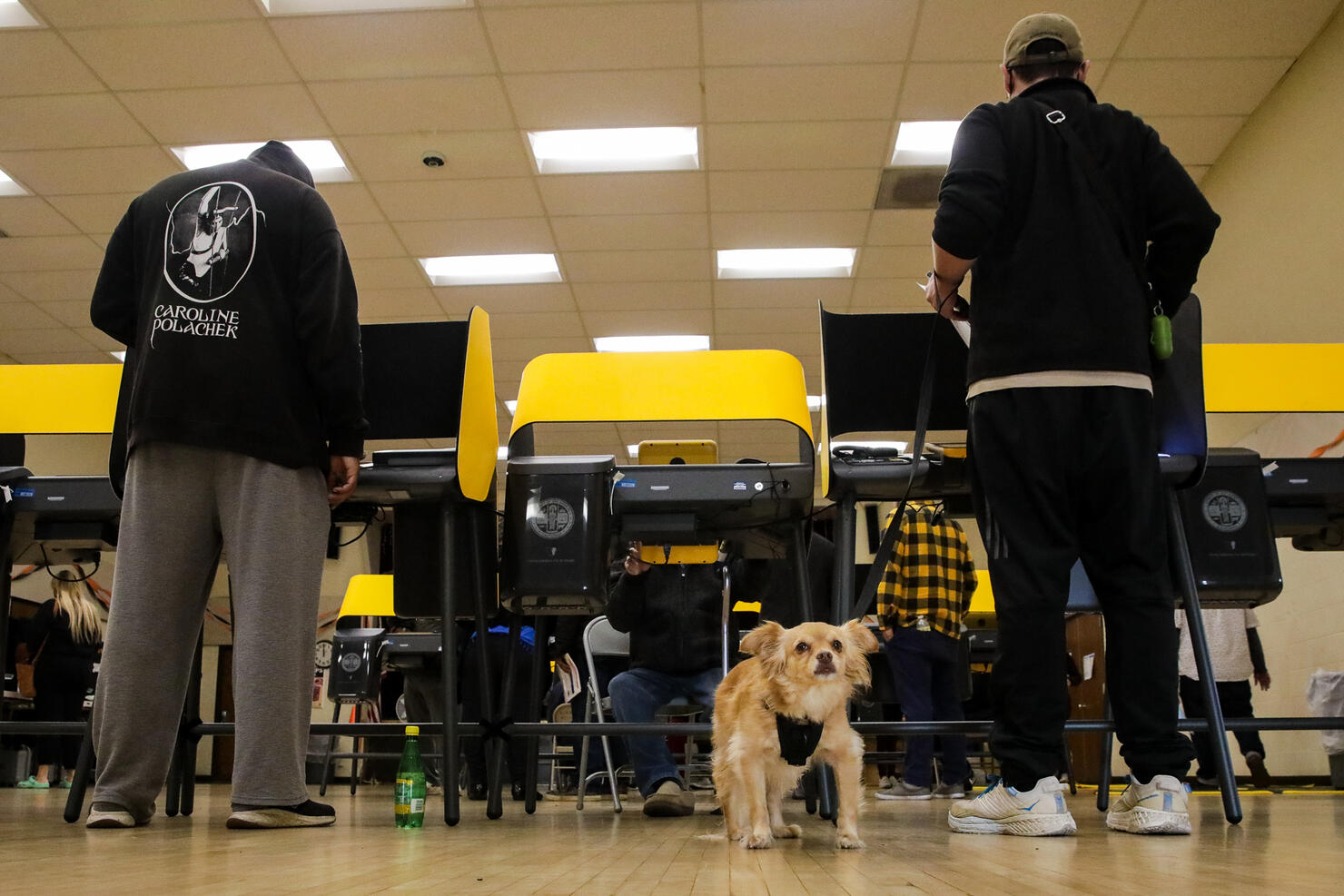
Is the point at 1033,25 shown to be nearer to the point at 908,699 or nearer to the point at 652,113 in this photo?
the point at 908,699

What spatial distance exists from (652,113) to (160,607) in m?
4.21

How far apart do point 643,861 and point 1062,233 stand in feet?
4.66

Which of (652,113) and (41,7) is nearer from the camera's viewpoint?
(41,7)

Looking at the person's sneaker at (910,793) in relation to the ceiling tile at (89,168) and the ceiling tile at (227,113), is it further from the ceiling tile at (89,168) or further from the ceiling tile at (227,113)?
the ceiling tile at (89,168)

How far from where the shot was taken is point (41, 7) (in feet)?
15.8

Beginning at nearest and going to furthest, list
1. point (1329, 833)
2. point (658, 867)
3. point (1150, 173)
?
1. point (658, 867)
2. point (1329, 833)
3. point (1150, 173)

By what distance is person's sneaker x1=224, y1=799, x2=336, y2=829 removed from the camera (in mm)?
2084

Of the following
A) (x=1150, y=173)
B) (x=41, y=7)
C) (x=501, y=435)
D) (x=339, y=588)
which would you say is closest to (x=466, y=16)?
(x=41, y=7)

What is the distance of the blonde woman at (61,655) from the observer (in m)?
6.86

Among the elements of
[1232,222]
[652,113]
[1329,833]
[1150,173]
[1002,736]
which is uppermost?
[652,113]

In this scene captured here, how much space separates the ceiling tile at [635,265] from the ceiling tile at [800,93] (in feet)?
5.99

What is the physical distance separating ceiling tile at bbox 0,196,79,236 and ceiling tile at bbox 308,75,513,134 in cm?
236

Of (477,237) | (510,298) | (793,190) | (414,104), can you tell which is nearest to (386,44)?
(414,104)

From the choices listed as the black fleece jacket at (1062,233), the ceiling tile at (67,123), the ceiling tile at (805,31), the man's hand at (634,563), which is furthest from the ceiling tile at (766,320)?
the black fleece jacket at (1062,233)
